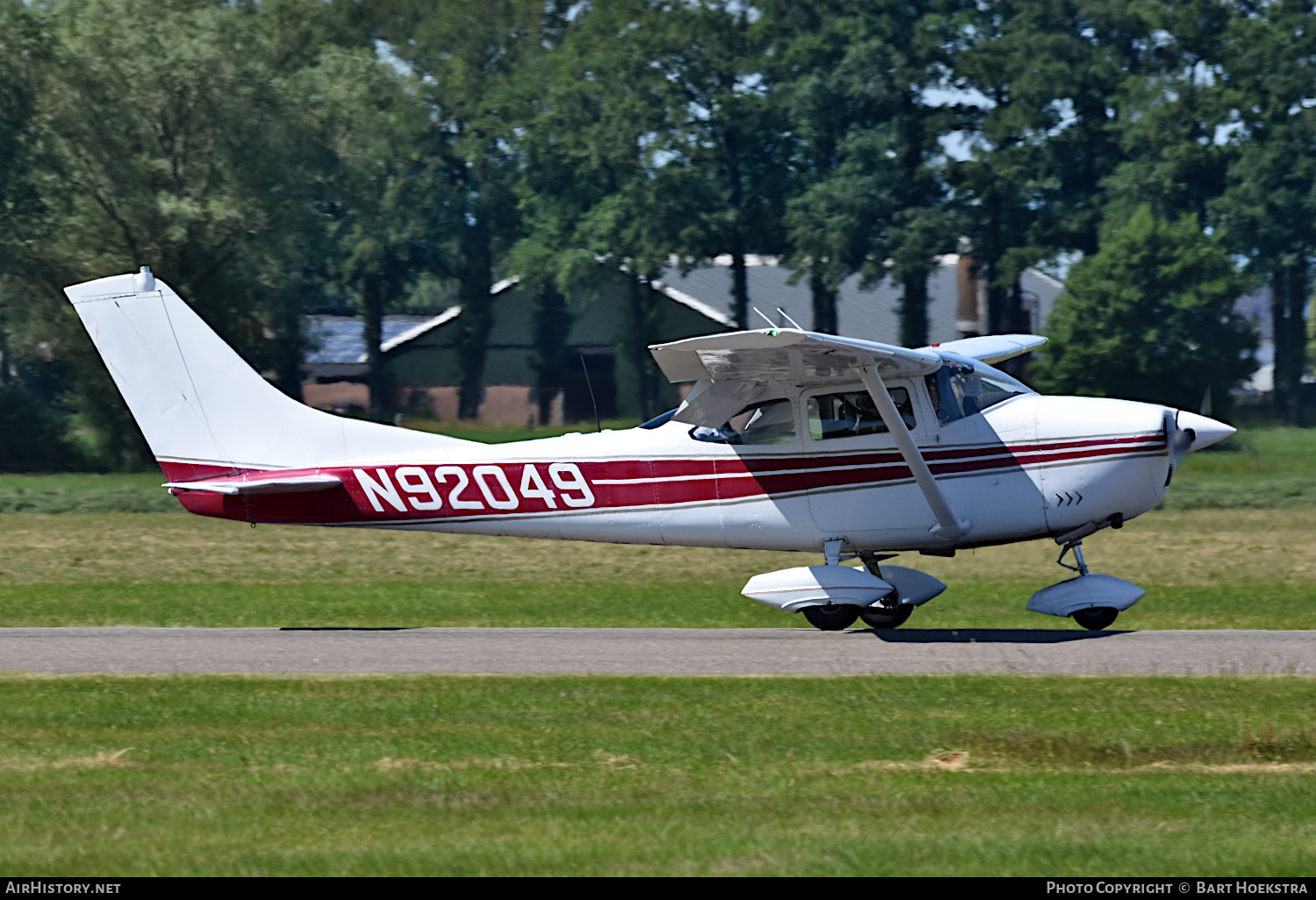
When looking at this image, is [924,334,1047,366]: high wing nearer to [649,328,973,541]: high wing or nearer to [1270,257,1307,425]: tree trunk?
[649,328,973,541]: high wing

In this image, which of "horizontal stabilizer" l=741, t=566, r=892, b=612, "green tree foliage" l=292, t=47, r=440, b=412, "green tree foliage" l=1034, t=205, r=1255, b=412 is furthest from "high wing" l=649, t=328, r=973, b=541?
"green tree foliage" l=292, t=47, r=440, b=412

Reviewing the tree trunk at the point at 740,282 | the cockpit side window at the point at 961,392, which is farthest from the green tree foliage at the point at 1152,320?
the cockpit side window at the point at 961,392

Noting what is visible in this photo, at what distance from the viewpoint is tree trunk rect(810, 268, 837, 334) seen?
48.4m

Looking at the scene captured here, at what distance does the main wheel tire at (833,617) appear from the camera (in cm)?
1275

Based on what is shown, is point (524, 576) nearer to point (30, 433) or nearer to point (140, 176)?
point (140, 176)

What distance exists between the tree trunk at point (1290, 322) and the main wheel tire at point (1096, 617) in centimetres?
3650

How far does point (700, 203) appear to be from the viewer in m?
50.0

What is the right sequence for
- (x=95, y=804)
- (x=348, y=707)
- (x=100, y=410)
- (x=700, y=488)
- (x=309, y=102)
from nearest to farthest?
1. (x=95, y=804)
2. (x=348, y=707)
3. (x=700, y=488)
4. (x=100, y=410)
5. (x=309, y=102)

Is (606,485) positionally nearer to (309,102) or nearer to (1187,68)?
(309,102)

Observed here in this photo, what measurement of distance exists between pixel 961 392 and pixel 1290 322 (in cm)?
4127

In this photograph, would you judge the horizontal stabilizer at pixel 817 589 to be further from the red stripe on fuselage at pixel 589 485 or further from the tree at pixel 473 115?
the tree at pixel 473 115

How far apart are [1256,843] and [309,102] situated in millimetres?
40920

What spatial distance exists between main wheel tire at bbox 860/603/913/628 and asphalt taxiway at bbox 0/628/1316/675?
0.80 ft

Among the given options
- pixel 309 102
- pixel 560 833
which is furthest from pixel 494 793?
pixel 309 102
